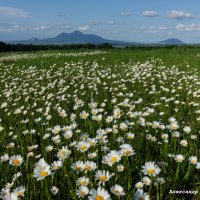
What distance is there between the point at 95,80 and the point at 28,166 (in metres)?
7.50

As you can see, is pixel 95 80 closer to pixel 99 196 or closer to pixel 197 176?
pixel 197 176

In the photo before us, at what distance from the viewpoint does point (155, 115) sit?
6066 millimetres

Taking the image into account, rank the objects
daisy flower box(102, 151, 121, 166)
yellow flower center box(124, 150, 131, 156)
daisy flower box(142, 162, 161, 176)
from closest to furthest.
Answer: daisy flower box(142, 162, 161, 176)
daisy flower box(102, 151, 121, 166)
yellow flower center box(124, 150, 131, 156)

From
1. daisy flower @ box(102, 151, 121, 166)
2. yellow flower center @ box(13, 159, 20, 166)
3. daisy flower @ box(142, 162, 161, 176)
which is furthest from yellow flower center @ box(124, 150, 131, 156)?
yellow flower center @ box(13, 159, 20, 166)

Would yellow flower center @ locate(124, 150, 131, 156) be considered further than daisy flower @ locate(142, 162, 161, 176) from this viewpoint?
Yes

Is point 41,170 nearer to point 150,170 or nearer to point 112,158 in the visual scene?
point 112,158

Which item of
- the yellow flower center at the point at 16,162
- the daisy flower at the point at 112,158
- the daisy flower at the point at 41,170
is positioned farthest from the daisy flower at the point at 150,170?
the yellow flower center at the point at 16,162

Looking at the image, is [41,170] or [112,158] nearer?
[41,170]

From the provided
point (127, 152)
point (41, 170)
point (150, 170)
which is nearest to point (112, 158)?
point (127, 152)

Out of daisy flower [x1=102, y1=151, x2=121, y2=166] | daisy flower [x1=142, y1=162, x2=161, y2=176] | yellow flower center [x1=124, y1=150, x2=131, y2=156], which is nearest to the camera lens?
daisy flower [x1=142, y1=162, x2=161, y2=176]

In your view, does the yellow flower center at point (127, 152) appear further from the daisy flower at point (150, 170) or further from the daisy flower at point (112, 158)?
the daisy flower at point (150, 170)

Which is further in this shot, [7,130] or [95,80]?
[95,80]

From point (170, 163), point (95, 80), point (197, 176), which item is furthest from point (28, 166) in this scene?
point (95, 80)

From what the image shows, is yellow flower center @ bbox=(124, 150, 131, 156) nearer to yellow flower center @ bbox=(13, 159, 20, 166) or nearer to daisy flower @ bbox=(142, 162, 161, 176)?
daisy flower @ bbox=(142, 162, 161, 176)
